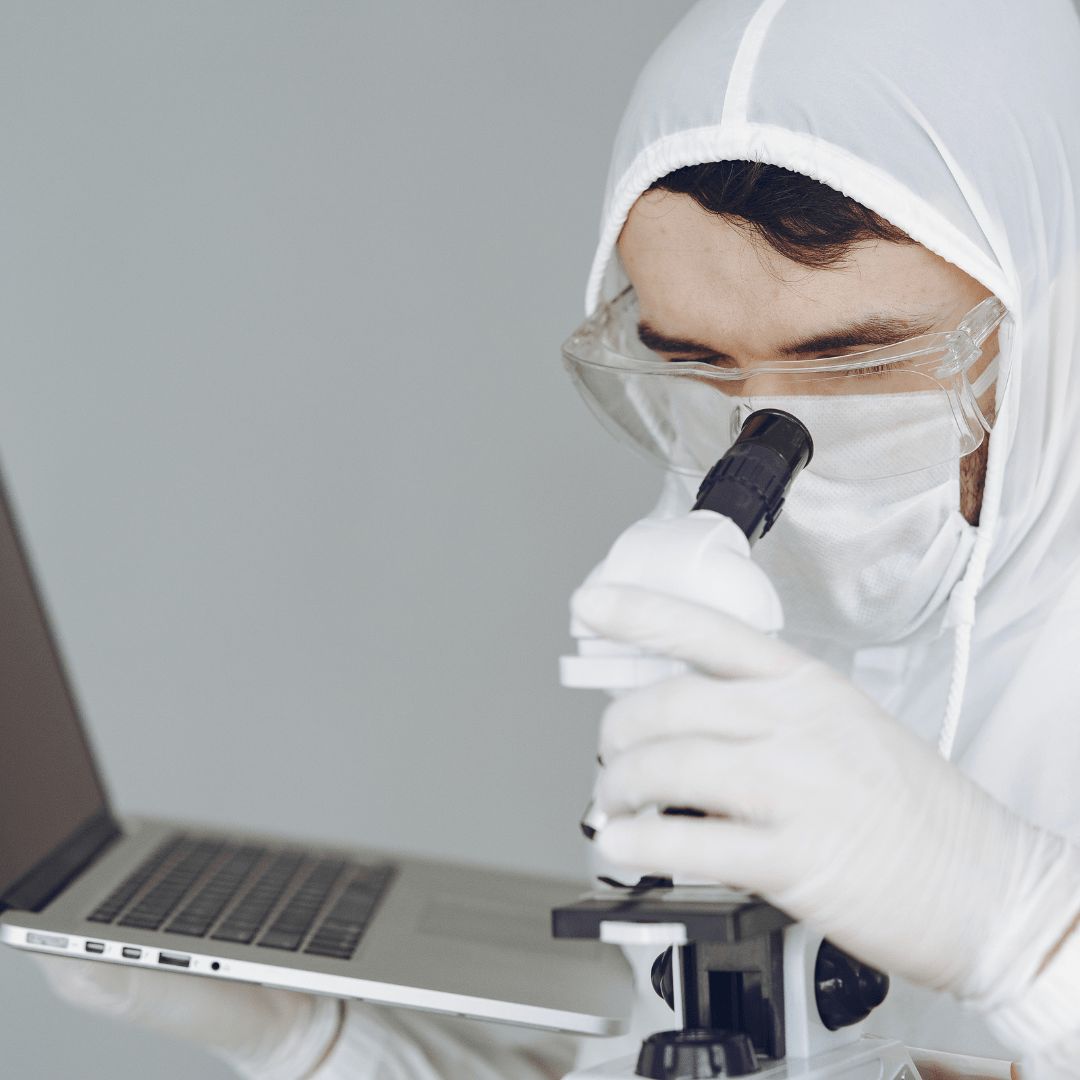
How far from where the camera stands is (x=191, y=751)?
1.98 metres

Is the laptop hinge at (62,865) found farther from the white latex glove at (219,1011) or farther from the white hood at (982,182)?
the white hood at (982,182)

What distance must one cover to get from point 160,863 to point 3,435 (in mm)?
877

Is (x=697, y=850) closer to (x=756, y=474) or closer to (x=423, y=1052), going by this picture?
(x=756, y=474)

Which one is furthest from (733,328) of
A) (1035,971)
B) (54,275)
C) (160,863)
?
(54,275)

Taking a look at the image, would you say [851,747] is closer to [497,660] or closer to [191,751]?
[497,660]

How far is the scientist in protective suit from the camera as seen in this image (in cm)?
101

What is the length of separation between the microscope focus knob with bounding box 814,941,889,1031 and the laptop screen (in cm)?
76

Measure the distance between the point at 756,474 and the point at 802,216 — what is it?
1.04 ft

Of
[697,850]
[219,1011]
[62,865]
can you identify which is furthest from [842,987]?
[62,865]

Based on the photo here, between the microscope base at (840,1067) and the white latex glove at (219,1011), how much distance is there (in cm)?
57

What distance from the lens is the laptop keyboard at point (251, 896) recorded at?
1123mm

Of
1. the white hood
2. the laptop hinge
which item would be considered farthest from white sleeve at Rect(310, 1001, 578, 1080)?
the white hood

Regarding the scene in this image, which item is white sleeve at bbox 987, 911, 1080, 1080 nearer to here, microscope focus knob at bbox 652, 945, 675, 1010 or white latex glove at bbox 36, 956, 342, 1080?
microscope focus knob at bbox 652, 945, 675, 1010

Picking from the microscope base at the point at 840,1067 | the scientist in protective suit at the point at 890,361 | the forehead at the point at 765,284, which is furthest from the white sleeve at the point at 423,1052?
the forehead at the point at 765,284
